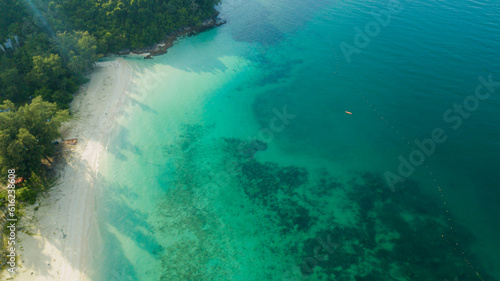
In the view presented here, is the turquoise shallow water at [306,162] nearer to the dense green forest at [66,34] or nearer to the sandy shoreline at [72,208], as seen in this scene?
the sandy shoreline at [72,208]

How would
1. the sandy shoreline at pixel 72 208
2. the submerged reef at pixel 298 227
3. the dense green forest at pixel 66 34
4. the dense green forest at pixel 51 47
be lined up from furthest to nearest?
the dense green forest at pixel 66 34 < the dense green forest at pixel 51 47 < the submerged reef at pixel 298 227 < the sandy shoreline at pixel 72 208

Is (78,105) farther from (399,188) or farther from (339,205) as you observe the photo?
(399,188)

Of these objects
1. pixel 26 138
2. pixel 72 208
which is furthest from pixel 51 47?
pixel 72 208

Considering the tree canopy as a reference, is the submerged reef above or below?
below

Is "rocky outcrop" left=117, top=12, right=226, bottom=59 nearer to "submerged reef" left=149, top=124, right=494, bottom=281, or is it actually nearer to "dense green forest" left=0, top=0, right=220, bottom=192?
"dense green forest" left=0, top=0, right=220, bottom=192

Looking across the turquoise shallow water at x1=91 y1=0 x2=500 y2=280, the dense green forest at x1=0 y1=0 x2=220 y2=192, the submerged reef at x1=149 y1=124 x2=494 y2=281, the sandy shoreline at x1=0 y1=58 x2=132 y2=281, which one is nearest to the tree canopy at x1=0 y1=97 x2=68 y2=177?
the dense green forest at x1=0 y1=0 x2=220 y2=192

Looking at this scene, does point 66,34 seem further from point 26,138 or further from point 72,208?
point 72,208

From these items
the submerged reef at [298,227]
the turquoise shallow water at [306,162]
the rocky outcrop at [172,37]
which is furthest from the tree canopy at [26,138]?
the rocky outcrop at [172,37]

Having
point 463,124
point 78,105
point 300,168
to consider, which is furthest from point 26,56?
point 463,124
